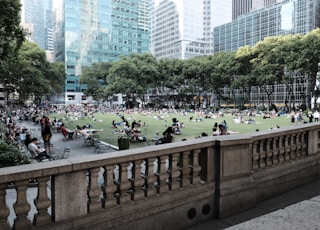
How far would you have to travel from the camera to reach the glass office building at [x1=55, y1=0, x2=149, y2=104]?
12631cm

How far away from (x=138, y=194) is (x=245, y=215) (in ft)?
6.61

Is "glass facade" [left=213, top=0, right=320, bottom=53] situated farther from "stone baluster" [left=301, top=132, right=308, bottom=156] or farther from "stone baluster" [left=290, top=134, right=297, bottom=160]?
"stone baluster" [left=290, top=134, right=297, bottom=160]

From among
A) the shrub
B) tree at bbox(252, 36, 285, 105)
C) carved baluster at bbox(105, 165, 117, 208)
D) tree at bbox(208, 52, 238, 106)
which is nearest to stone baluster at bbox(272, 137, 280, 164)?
carved baluster at bbox(105, 165, 117, 208)

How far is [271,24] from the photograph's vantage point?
3900 inches

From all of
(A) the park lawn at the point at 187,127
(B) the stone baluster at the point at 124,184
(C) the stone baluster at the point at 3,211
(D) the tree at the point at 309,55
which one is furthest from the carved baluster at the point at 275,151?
(D) the tree at the point at 309,55

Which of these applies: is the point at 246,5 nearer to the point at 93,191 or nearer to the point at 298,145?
the point at 298,145

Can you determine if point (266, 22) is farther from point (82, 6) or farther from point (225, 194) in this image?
point (225, 194)

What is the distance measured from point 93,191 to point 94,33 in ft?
449

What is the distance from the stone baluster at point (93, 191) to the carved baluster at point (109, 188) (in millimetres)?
127

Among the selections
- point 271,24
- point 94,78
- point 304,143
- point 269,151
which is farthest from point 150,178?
point 271,24

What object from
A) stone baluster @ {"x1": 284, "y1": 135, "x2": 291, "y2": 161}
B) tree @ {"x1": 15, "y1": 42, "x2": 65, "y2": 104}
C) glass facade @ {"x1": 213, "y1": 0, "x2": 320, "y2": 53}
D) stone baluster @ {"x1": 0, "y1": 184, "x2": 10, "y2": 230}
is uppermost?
glass facade @ {"x1": 213, "y1": 0, "x2": 320, "y2": 53}

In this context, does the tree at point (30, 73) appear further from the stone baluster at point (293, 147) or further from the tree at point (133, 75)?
the stone baluster at point (293, 147)

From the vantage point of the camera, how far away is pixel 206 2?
576ft

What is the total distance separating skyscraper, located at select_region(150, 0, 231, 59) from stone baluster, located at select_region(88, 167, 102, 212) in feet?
517
